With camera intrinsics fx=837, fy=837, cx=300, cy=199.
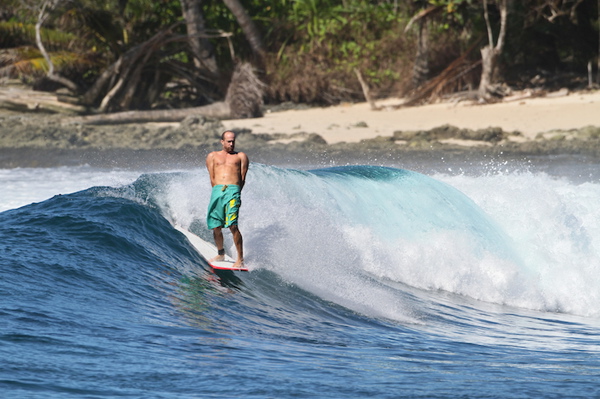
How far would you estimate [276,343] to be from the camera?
16.8 ft

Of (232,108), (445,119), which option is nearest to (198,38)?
(232,108)

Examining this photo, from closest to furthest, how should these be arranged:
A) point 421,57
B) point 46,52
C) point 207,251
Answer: point 207,251 → point 46,52 → point 421,57

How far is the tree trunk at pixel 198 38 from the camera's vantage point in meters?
21.6

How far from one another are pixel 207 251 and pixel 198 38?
15351mm

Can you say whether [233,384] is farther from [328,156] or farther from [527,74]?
[527,74]

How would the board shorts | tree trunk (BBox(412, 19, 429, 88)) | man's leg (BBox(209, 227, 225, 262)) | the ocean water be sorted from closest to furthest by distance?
the ocean water
the board shorts
man's leg (BBox(209, 227, 225, 262))
tree trunk (BBox(412, 19, 429, 88))

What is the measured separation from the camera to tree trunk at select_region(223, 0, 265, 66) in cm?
2192

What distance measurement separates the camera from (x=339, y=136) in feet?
58.4

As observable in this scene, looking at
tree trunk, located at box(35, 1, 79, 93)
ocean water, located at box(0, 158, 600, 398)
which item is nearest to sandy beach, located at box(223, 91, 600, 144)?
tree trunk, located at box(35, 1, 79, 93)

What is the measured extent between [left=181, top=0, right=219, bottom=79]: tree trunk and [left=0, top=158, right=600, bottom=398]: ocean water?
11.1m

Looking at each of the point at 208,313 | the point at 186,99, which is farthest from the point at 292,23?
the point at 208,313

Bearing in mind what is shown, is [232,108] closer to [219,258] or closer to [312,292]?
[219,258]

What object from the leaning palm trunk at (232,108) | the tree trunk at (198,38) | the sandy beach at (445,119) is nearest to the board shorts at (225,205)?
the sandy beach at (445,119)

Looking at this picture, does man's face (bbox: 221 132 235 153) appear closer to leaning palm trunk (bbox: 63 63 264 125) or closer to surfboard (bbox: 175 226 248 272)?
surfboard (bbox: 175 226 248 272)
